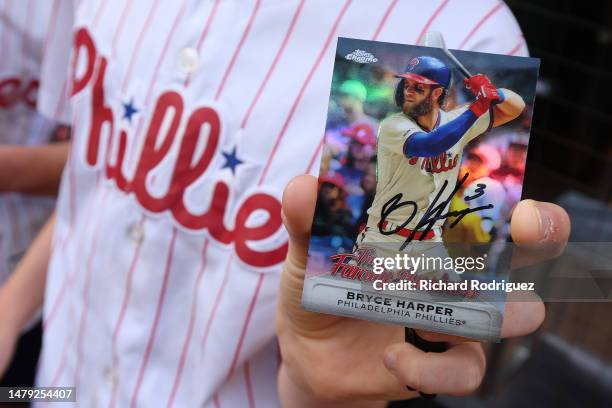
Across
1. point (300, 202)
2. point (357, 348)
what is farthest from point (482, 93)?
point (357, 348)

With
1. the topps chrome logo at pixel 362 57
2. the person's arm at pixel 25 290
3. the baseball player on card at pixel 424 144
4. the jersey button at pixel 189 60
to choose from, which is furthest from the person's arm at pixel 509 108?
the person's arm at pixel 25 290

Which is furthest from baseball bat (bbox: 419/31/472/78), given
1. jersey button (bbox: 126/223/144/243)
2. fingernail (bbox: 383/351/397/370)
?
jersey button (bbox: 126/223/144/243)

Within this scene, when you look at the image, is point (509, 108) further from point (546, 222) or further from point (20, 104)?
point (20, 104)

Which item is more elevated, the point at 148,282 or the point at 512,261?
the point at 512,261

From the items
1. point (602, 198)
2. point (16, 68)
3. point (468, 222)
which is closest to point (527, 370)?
point (602, 198)

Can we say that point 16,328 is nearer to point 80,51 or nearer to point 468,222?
point 80,51
